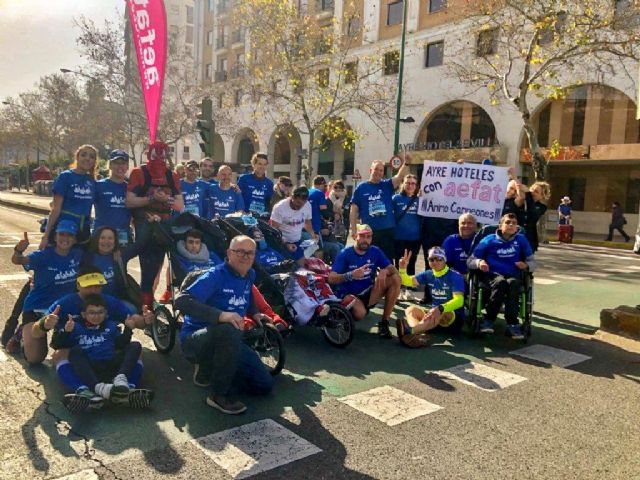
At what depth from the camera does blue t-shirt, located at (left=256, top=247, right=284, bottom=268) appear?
6039 millimetres

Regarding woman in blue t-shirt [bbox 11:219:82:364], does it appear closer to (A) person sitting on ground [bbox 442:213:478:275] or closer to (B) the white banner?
(A) person sitting on ground [bbox 442:213:478:275]

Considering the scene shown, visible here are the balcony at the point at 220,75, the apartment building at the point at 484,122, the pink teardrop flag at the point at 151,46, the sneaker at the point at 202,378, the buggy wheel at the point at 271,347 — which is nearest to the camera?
the sneaker at the point at 202,378

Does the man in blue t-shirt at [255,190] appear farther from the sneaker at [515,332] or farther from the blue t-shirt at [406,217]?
the sneaker at [515,332]

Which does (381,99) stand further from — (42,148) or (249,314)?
(42,148)

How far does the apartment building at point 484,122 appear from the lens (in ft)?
76.2

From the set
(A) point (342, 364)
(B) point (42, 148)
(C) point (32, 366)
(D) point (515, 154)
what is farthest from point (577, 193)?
(B) point (42, 148)

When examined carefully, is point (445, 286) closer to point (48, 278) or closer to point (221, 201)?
point (221, 201)

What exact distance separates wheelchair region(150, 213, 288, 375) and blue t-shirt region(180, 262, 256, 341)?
0.69 feet

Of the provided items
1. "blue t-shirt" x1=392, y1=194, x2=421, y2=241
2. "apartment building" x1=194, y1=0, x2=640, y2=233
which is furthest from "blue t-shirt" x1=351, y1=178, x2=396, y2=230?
"apartment building" x1=194, y1=0, x2=640, y2=233

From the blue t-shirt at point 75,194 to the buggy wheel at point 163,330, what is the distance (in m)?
1.28

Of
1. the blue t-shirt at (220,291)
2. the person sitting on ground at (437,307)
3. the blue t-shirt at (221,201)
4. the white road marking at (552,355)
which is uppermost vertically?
the blue t-shirt at (221,201)

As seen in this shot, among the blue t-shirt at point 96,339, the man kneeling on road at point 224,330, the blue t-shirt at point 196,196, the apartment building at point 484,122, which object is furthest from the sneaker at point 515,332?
the apartment building at point 484,122

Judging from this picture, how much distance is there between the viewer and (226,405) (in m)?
3.80

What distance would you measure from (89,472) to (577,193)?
93.4ft
